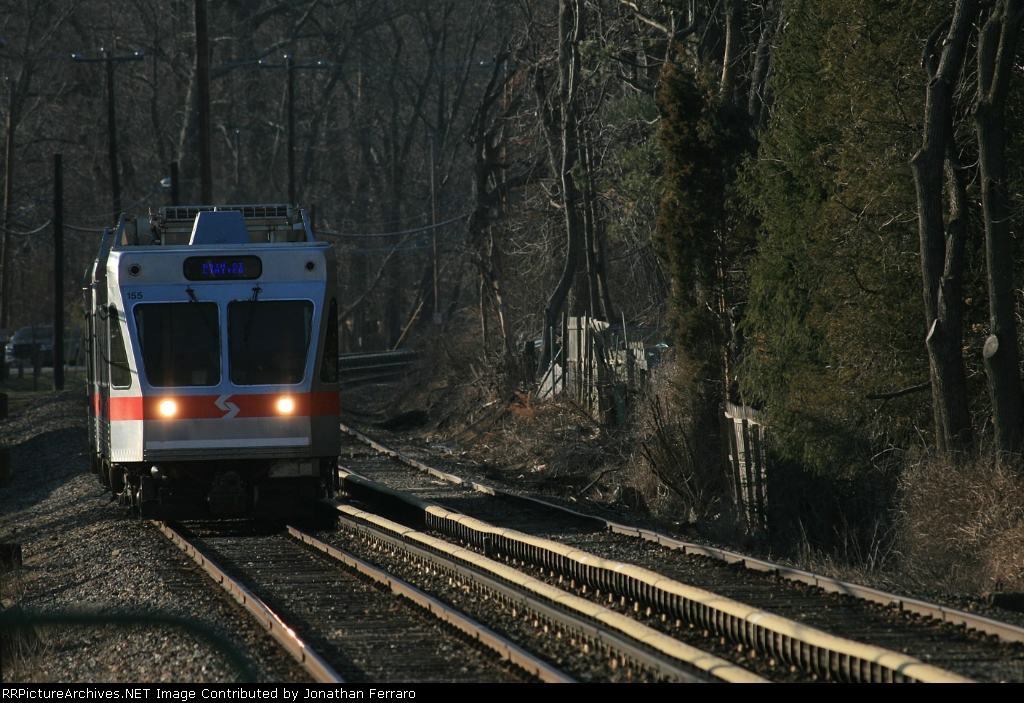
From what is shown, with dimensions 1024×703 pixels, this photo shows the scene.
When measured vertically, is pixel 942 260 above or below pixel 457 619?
above

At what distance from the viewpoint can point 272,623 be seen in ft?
27.0

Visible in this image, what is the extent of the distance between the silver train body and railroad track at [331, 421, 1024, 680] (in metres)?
1.88

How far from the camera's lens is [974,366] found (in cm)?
1434

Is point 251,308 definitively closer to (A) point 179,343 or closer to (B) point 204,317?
(B) point 204,317

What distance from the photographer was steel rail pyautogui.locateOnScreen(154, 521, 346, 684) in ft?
23.0

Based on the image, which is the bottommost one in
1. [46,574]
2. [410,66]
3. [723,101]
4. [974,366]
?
[46,574]

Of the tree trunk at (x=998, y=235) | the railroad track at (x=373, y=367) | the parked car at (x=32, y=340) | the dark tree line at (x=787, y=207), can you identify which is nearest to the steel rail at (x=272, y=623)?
the dark tree line at (x=787, y=207)

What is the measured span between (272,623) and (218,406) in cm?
472

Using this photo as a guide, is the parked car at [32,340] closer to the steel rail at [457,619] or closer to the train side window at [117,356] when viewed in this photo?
the train side window at [117,356]

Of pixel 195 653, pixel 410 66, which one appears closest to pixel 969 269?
pixel 195 653

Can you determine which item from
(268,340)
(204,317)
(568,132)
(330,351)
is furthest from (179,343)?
(568,132)

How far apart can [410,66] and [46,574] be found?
4569 centimetres

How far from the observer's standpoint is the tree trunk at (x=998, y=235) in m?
12.8
